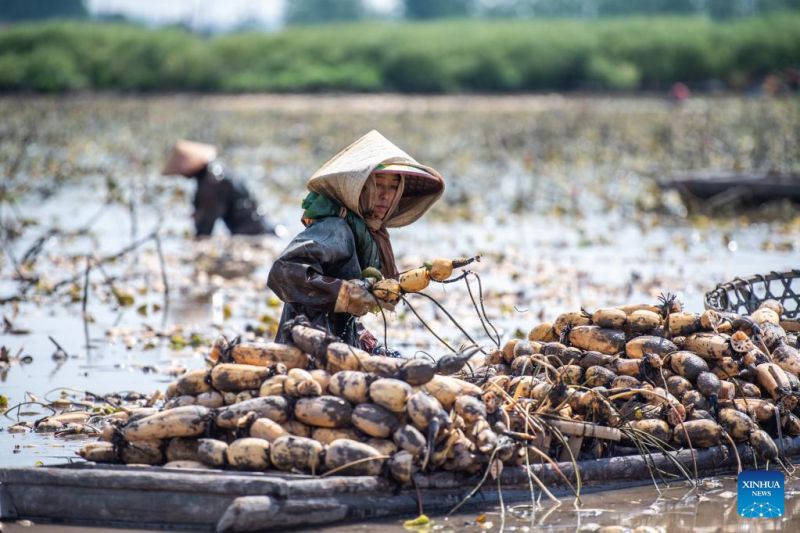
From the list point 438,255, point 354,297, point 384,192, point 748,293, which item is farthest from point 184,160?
point 354,297

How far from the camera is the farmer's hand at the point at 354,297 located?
4.80 metres

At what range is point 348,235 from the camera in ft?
16.8

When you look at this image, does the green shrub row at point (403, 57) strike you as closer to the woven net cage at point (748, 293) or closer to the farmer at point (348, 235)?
the woven net cage at point (748, 293)

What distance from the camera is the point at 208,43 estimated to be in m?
45.2

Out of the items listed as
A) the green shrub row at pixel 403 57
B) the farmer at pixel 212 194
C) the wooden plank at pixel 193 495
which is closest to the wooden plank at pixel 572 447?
the wooden plank at pixel 193 495

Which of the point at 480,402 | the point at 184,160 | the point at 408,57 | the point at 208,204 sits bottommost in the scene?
the point at 480,402

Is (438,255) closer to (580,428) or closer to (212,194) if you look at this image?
(212,194)

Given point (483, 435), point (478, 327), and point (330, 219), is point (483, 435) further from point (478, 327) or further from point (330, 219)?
point (478, 327)

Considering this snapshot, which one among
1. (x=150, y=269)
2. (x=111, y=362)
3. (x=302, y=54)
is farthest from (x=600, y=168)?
(x=302, y=54)

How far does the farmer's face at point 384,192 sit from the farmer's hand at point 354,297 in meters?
0.53

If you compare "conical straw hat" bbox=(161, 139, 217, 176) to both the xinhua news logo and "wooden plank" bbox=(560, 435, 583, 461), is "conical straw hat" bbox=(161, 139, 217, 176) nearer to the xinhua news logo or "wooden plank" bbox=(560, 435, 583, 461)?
"wooden plank" bbox=(560, 435, 583, 461)

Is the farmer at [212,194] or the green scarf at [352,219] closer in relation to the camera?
the green scarf at [352,219]

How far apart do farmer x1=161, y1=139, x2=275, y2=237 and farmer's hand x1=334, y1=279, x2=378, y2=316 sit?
6.34m

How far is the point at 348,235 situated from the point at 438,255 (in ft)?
21.9
